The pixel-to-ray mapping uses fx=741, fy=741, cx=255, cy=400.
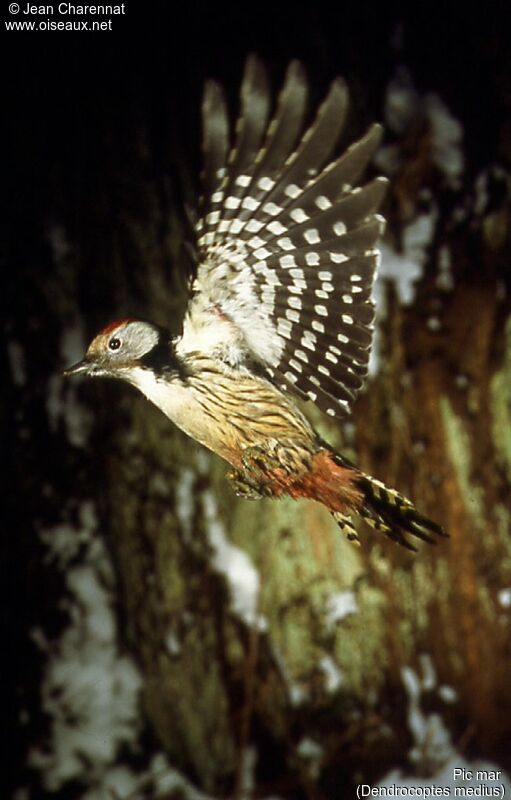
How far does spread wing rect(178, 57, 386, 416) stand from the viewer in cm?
69

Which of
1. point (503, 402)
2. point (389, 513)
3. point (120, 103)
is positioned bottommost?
point (503, 402)

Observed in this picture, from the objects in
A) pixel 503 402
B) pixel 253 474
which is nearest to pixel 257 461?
pixel 253 474

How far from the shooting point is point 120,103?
156 centimetres

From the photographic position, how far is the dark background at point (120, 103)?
1505 mm

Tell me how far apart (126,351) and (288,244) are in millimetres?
213

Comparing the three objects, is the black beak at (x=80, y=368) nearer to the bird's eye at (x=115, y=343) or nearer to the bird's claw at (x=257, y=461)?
the bird's eye at (x=115, y=343)

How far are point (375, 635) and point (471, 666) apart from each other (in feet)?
1.33

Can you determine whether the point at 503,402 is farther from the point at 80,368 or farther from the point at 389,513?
the point at 80,368

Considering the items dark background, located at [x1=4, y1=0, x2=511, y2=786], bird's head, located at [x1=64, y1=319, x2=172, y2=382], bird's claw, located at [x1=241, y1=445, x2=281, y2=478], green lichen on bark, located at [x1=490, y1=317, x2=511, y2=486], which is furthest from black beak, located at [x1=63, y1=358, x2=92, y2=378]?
green lichen on bark, located at [x1=490, y1=317, x2=511, y2=486]

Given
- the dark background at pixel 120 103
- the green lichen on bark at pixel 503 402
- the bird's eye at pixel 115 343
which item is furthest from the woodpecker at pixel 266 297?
the green lichen on bark at pixel 503 402

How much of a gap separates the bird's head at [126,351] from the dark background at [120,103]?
80 cm

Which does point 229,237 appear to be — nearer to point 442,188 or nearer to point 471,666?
point 442,188

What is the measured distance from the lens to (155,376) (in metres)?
0.71

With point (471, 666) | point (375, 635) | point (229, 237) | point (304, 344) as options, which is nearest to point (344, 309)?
point (304, 344)
